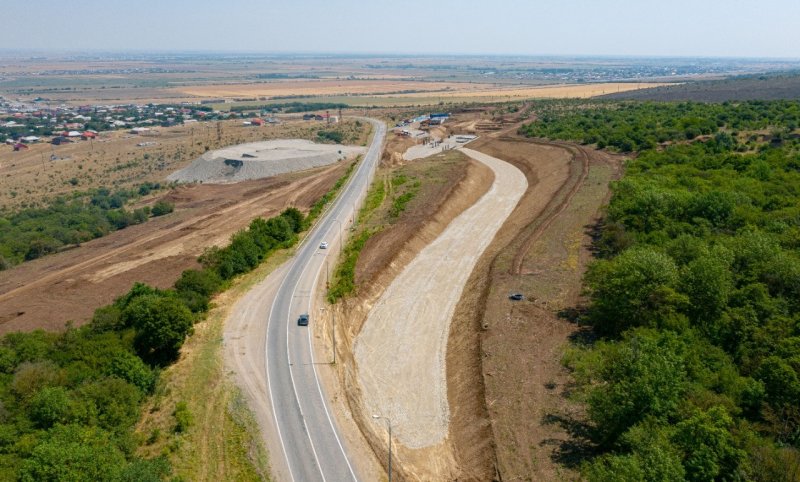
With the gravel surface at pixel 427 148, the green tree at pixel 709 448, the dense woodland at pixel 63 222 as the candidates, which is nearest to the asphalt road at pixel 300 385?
the green tree at pixel 709 448

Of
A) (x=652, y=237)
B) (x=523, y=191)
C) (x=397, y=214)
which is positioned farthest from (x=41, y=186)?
(x=652, y=237)

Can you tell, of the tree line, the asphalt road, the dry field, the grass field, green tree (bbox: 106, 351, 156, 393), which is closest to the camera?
the grass field

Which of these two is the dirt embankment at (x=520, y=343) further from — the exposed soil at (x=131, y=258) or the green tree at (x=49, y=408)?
the exposed soil at (x=131, y=258)

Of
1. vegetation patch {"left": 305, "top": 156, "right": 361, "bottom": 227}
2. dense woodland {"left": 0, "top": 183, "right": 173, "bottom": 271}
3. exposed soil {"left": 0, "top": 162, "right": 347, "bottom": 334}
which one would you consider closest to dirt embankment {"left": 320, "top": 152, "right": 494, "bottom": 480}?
vegetation patch {"left": 305, "top": 156, "right": 361, "bottom": 227}

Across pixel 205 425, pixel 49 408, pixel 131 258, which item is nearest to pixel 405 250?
pixel 131 258

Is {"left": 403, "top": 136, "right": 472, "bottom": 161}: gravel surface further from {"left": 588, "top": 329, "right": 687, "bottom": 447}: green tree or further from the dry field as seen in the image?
{"left": 588, "top": 329, "right": 687, "bottom": 447}: green tree

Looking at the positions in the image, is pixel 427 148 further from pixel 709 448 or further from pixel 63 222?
pixel 709 448
